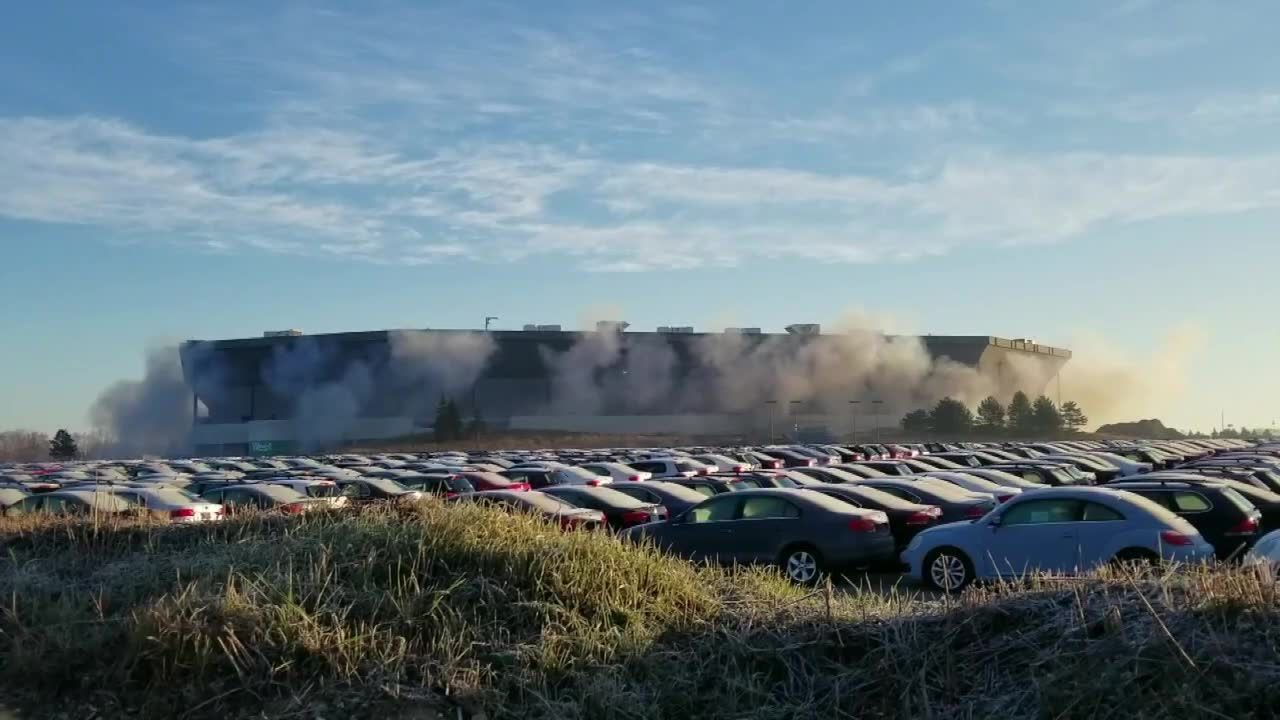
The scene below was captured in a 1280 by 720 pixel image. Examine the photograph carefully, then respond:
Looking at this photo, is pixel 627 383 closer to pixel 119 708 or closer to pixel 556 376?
pixel 556 376

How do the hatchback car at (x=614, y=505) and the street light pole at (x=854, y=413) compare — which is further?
the street light pole at (x=854, y=413)

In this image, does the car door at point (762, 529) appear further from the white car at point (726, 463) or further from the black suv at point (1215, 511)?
the white car at point (726, 463)

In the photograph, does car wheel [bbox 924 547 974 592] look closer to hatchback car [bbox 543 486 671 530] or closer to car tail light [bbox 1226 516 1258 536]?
car tail light [bbox 1226 516 1258 536]

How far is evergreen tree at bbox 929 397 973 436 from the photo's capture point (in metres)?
92.4

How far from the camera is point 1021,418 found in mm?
95250

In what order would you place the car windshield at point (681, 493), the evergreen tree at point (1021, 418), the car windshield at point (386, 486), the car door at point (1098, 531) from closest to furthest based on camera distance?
the car door at point (1098, 531)
the car windshield at point (681, 493)
the car windshield at point (386, 486)
the evergreen tree at point (1021, 418)

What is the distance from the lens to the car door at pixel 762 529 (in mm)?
15711

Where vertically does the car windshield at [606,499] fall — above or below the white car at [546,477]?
above

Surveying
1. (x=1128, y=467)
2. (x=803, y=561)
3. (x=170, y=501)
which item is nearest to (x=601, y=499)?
(x=803, y=561)

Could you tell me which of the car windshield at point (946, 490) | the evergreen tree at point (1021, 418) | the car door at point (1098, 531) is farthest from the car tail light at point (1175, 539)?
the evergreen tree at point (1021, 418)

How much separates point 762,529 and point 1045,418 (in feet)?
280

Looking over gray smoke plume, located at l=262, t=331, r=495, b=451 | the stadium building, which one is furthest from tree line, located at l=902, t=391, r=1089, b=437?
gray smoke plume, located at l=262, t=331, r=495, b=451

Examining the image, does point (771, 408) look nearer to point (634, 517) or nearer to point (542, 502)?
point (634, 517)

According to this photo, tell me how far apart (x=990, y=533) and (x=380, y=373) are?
291 feet
